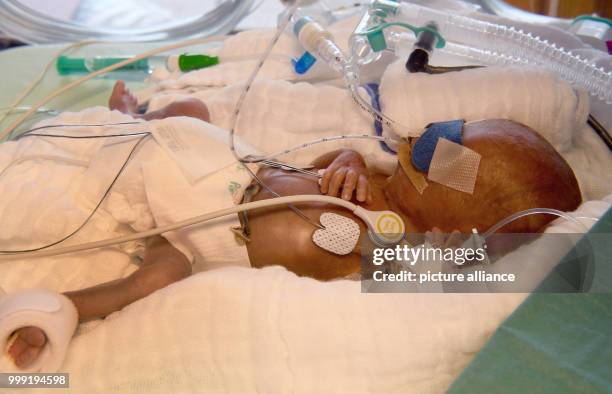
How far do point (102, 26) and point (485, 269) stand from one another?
1828 millimetres

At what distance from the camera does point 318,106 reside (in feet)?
4.56

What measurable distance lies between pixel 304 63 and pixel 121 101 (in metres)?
0.52

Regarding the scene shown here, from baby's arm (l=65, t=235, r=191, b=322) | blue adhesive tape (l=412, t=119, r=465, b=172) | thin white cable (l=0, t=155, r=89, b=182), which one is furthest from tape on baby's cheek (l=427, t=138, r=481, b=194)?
thin white cable (l=0, t=155, r=89, b=182)

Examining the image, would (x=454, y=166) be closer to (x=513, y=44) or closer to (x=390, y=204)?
(x=390, y=204)

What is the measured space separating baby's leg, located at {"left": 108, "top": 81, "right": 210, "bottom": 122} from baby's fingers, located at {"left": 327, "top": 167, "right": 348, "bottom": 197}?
476 mm

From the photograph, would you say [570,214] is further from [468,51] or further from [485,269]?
[468,51]

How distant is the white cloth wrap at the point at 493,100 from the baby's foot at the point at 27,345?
0.83 meters

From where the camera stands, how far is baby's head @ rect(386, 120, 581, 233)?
38.0 inches

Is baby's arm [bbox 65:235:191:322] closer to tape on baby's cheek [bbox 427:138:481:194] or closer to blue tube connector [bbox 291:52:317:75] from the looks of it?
tape on baby's cheek [bbox 427:138:481:194]

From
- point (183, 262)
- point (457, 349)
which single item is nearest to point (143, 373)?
point (183, 262)

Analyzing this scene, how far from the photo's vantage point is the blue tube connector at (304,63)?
145 cm

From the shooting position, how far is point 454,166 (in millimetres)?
1018

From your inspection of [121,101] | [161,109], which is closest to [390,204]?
[161,109]
